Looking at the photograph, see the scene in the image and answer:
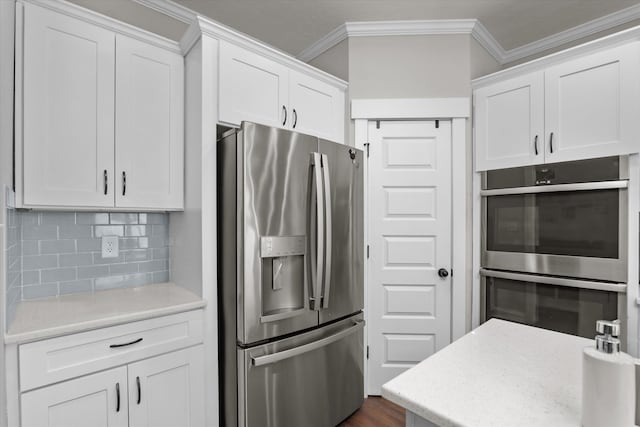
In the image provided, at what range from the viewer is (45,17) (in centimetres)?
158

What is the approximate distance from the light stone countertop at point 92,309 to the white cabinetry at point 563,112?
90.2 inches

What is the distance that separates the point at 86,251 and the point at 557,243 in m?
2.93

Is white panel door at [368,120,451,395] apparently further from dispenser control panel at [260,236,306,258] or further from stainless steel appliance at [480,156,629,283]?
dispenser control panel at [260,236,306,258]

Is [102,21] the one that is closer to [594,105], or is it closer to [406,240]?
[406,240]

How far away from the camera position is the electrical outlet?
6.59ft

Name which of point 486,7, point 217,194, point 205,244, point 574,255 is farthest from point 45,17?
point 574,255

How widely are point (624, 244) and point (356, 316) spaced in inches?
64.5

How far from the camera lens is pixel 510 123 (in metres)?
2.38

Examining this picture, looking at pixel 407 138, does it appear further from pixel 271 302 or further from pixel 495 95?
pixel 271 302

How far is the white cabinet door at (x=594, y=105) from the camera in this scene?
6.27 ft

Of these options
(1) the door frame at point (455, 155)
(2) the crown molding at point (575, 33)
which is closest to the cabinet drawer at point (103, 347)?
(1) the door frame at point (455, 155)

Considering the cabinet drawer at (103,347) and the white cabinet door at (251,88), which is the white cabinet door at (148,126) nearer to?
the white cabinet door at (251,88)

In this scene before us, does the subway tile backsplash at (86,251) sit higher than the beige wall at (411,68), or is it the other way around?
the beige wall at (411,68)

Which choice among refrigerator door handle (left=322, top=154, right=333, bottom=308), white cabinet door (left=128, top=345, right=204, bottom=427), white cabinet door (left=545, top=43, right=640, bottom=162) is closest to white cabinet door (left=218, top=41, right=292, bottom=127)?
refrigerator door handle (left=322, top=154, right=333, bottom=308)
